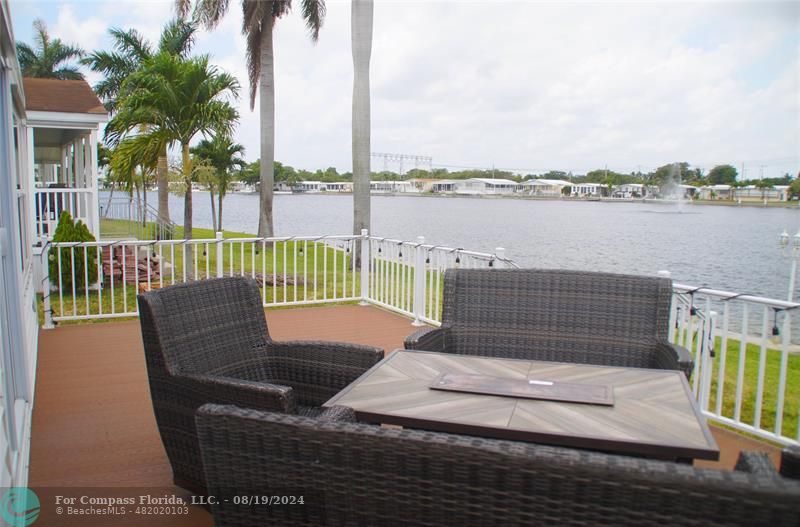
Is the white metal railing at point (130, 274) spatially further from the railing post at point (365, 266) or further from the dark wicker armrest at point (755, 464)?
the dark wicker armrest at point (755, 464)

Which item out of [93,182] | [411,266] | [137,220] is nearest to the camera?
[411,266]

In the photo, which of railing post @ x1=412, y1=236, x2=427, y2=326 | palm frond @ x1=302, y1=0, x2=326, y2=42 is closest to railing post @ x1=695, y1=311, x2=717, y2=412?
railing post @ x1=412, y1=236, x2=427, y2=326

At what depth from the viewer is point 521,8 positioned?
23.6 metres

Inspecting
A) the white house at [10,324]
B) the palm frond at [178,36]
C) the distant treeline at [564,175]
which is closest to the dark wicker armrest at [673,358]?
the white house at [10,324]

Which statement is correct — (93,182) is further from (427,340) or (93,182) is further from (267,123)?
(427,340)

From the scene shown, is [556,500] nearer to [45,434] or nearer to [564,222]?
[45,434]

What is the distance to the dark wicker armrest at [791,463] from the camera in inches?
46.7

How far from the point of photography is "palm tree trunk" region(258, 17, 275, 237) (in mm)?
14836

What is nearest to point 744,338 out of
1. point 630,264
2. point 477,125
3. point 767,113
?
point 630,264

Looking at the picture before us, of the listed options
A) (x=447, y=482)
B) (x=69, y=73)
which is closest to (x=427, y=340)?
(x=447, y=482)

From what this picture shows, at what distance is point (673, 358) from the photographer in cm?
290

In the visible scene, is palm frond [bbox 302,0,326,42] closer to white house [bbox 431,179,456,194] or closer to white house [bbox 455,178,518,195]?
white house [bbox 431,179,456,194]

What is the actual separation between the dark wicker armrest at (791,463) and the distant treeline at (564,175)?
28.8 meters

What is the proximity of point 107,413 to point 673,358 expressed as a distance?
3.21 meters
